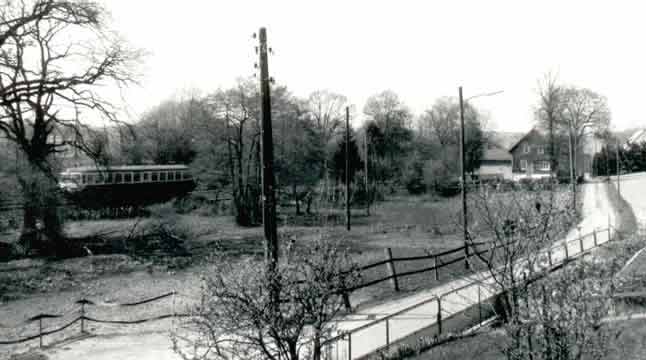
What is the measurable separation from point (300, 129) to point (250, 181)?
7662mm

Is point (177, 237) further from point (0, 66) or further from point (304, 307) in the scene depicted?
point (304, 307)

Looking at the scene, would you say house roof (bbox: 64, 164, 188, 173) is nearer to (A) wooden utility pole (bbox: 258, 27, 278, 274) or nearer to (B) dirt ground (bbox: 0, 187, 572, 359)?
(B) dirt ground (bbox: 0, 187, 572, 359)

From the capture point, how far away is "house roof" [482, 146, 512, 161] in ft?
286

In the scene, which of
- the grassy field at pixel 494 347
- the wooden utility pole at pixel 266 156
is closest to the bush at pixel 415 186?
the grassy field at pixel 494 347

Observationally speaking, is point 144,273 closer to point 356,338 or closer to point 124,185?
point 356,338

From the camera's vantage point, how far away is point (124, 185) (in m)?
40.9

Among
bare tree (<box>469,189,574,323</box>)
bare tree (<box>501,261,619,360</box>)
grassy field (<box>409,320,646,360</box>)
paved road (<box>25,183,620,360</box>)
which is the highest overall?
bare tree (<box>469,189,574,323</box>)

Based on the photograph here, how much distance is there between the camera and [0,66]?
78.0 feet

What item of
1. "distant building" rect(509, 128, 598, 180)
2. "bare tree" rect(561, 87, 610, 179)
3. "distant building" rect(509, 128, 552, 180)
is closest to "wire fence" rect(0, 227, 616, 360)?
"bare tree" rect(561, 87, 610, 179)

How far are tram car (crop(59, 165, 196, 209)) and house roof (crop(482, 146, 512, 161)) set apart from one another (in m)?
54.5

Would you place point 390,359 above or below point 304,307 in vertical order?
below

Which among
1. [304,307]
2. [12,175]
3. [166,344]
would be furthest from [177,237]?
[304,307]

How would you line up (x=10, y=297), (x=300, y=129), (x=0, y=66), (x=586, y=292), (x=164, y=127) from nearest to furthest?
(x=586, y=292)
(x=10, y=297)
(x=0, y=66)
(x=300, y=129)
(x=164, y=127)

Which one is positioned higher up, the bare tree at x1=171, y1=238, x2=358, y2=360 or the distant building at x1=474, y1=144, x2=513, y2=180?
the distant building at x1=474, y1=144, x2=513, y2=180
